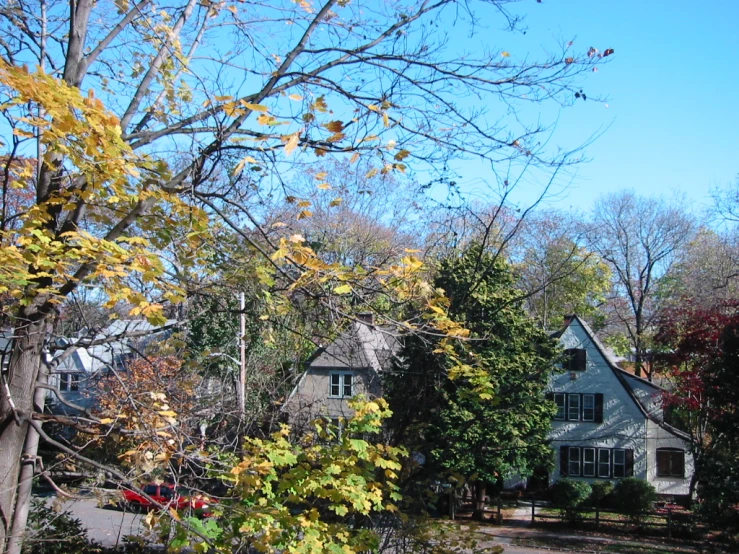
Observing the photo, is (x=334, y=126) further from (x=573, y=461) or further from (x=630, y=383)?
(x=630, y=383)

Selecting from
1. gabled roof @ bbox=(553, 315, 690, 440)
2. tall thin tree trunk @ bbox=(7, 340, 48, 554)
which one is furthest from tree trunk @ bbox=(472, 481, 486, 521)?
tall thin tree trunk @ bbox=(7, 340, 48, 554)

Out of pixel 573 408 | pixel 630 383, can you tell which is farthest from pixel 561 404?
pixel 630 383

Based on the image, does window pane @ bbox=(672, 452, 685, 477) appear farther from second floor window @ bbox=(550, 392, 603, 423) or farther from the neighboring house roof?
the neighboring house roof

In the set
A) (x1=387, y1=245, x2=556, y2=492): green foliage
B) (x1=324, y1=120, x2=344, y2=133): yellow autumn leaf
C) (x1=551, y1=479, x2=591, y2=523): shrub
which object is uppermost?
(x1=324, y1=120, x2=344, y2=133): yellow autumn leaf

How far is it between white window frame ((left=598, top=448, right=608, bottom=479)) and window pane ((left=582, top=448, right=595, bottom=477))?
0.83ft

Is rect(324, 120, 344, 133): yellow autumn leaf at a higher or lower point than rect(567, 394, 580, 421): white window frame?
higher

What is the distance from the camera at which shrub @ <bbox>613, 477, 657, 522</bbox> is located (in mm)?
23234

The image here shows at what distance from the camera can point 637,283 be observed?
1527 inches

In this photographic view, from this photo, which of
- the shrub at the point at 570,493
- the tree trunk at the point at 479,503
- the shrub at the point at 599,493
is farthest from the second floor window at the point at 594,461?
the tree trunk at the point at 479,503

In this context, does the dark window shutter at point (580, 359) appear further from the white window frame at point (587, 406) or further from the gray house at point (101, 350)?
the gray house at point (101, 350)

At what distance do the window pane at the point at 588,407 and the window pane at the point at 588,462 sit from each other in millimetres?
1287

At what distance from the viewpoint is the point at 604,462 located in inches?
1027

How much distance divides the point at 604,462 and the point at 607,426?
144 cm

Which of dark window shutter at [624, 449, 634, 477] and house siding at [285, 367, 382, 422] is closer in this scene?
house siding at [285, 367, 382, 422]
